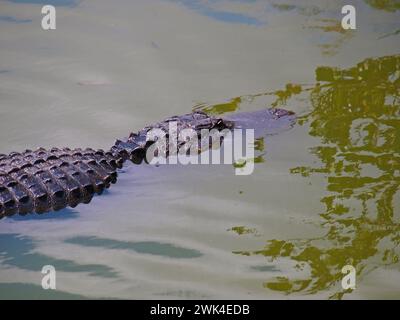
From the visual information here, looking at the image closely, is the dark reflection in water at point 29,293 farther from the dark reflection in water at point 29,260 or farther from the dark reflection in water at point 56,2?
the dark reflection in water at point 56,2

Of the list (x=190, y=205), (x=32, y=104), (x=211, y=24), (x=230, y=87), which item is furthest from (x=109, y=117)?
(x=211, y=24)

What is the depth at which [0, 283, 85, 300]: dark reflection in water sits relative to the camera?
387 cm

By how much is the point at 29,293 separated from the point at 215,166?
6.38ft

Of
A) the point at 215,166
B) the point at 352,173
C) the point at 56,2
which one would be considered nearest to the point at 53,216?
the point at 215,166

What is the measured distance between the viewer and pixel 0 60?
739 cm

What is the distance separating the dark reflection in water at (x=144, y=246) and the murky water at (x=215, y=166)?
0.04ft

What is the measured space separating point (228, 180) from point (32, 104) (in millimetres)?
2384

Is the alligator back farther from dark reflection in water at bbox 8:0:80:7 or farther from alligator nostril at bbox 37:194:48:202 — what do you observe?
dark reflection in water at bbox 8:0:80:7

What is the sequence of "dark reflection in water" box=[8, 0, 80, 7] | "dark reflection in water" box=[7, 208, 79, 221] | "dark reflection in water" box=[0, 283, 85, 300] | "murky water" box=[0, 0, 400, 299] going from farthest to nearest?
"dark reflection in water" box=[8, 0, 80, 7] < "dark reflection in water" box=[7, 208, 79, 221] < "murky water" box=[0, 0, 400, 299] < "dark reflection in water" box=[0, 283, 85, 300]

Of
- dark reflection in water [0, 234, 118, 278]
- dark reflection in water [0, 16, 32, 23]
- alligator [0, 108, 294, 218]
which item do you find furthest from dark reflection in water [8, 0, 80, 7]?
dark reflection in water [0, 234, 118, 278]

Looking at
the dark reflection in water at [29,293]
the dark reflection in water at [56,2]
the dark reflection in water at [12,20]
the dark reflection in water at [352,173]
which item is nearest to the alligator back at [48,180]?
the dark reflection in water at [29,293]

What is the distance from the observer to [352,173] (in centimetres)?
506

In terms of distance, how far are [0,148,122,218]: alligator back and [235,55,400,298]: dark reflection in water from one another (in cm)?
122

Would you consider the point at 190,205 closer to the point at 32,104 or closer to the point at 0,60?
the point at 32,104
